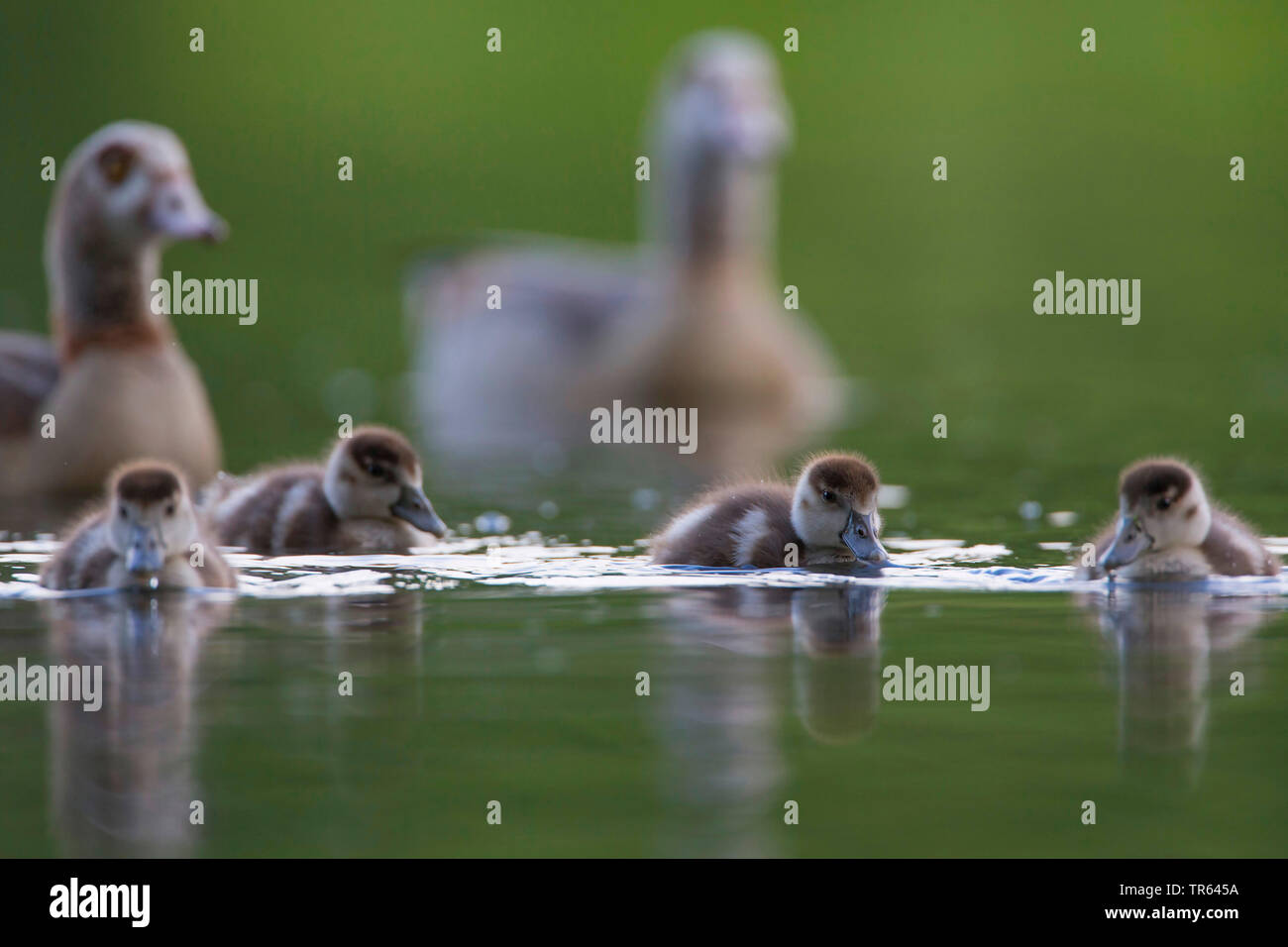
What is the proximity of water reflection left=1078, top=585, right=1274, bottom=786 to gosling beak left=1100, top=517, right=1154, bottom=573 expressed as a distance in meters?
0.11

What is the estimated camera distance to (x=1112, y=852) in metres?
4.80

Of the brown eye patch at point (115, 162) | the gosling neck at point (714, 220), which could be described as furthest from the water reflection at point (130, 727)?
the gosling neck at point (714, 220)

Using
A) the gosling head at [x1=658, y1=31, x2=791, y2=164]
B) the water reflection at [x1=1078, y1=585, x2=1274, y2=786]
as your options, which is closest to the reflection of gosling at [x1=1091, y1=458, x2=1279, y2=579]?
the water reflection at [x1=1078, y1=585, x2=1274, y2=786]

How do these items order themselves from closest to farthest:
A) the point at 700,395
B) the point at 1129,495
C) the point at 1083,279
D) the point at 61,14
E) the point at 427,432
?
the point at 1129,495 < the point at 427,432 < the point at 700,395 < the point at 1083,279 < the point at 61,14

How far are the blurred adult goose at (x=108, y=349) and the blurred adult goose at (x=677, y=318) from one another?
3525mm

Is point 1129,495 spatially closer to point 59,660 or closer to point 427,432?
point 59,660

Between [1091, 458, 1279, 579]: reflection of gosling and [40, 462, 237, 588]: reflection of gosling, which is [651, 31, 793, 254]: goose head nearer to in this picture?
[1091, 458, 1279, 579]: reflection of gosling

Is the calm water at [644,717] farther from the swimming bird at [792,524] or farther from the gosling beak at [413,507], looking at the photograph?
the gosling beak at [413,507]

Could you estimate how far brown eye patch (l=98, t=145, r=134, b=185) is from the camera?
33.6 feet

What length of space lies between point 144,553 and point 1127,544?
314 centimetres

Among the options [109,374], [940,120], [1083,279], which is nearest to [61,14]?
[940,120]

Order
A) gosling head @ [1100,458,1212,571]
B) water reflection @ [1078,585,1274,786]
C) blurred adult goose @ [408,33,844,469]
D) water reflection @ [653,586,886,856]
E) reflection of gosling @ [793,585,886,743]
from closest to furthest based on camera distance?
water reflection @ [653,586,886,856] → water reflection @ [1078,585,1274,786] → reflection of gosling @ [793,585,886,743] → gosling head @ [1100,458,1212,571] → blurred adult goose @ [408,33,844,469]

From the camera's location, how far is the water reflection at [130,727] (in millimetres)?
4938
